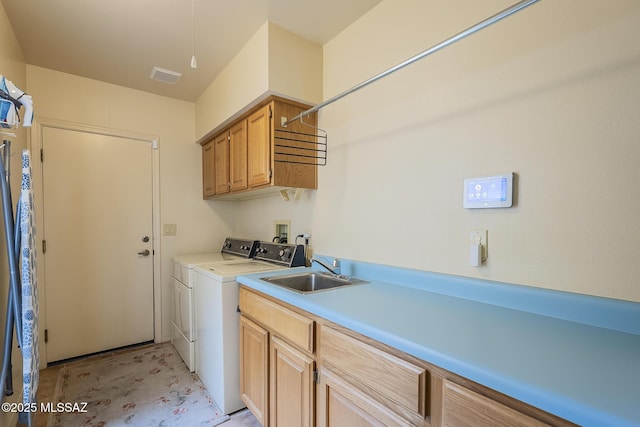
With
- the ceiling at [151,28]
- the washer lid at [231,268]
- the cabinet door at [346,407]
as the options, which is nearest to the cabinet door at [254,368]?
the washer lid at [231,268]

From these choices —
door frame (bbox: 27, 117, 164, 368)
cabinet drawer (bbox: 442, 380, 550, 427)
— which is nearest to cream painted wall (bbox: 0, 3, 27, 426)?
door frame (bbox: 27, 117, 164, 368)

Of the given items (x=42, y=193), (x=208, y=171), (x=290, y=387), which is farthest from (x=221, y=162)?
(x=290, y=387)

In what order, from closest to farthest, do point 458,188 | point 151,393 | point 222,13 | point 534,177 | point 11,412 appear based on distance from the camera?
point 534,177, point 458,188, point 11,412, point 222,13, point 151,393

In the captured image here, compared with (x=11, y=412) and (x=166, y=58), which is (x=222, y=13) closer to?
(x=166, y=58)

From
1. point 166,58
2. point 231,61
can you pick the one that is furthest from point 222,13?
point 166,58

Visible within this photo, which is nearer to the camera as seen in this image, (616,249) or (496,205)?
(616,249)

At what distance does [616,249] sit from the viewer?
899 mm

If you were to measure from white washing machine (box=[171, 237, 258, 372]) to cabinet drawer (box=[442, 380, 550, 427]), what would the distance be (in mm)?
1963

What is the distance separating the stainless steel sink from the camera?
64.9 inches

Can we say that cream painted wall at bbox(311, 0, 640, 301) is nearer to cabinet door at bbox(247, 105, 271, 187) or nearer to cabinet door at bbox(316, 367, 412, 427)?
cabinet door at bbox(247, 105, 271, 187)

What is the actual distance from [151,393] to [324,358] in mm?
→ 1632

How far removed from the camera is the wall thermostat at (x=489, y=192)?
1.12 m

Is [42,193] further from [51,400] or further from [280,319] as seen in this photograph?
[280,319]

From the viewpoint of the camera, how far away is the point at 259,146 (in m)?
2.06
